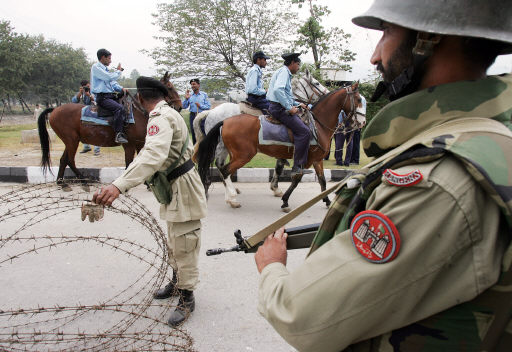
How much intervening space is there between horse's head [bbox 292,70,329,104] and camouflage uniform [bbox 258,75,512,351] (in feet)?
17.9

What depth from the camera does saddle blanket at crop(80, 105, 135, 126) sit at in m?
6.29

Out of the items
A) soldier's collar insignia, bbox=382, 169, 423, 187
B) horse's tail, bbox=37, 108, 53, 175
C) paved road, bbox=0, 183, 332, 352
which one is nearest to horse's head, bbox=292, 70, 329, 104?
paved road, bbox=0, 183, 332, 352

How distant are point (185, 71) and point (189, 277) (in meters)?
13.2

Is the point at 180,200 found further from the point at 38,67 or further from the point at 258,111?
the point at 38,67

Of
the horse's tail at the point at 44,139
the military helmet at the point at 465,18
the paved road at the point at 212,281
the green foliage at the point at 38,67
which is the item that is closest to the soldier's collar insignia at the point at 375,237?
the military helmet at the point at 465,18

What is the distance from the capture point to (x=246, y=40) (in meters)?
14.3

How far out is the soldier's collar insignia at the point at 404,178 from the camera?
65 centimetres

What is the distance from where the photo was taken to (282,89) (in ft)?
17.0

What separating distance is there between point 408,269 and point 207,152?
17.0ft

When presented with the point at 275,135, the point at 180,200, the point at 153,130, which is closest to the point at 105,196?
the point at 153,130

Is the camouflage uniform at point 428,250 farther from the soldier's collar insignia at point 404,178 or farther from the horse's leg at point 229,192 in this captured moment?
the horse's leg at point 229,192

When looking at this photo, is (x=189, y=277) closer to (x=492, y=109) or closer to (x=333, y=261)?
(x=333, y=261)

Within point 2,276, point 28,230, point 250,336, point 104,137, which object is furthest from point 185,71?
point 250,336

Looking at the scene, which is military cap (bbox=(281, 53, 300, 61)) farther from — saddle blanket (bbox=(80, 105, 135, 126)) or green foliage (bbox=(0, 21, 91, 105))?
green foliage (bbox=(0, 21, 91, 105))
